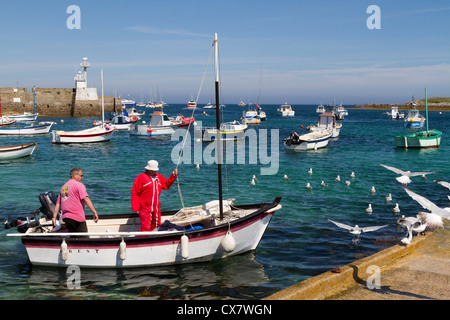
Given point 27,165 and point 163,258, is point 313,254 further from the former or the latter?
point 27,165

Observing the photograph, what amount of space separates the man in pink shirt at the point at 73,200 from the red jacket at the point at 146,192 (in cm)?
94

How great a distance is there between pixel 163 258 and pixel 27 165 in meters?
22.0

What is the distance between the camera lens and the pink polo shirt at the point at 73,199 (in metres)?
9.16

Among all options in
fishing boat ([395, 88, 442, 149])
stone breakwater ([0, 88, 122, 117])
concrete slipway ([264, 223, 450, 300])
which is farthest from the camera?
stone breakwater ([0, 88, 122, 117])

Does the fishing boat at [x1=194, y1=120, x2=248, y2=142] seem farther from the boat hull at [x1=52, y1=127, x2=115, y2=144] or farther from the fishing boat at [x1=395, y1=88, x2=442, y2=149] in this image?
the fishing boat at [x1=395, y1=88, x2=442, y2=149]

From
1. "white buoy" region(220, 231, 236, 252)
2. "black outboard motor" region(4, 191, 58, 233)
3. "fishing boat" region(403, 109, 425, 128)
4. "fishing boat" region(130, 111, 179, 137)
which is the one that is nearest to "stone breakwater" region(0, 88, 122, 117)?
"fishing boat" region(130, 111, 179, 137)

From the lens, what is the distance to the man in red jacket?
9.44 metres

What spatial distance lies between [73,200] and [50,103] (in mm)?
90354

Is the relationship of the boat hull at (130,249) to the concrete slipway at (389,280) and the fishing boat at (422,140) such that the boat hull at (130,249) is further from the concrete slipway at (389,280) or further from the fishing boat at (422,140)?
the fishing boat at (422,140)

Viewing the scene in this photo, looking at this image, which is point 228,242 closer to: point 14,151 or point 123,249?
point 123,249

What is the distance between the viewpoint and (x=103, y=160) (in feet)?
104

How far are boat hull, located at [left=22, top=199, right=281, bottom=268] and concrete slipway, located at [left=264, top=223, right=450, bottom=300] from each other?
3311 millimetres

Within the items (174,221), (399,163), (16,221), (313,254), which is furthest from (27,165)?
(399,163)

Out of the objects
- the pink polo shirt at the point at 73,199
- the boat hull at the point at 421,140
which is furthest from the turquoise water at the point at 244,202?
the pink polo shirt at the point at 73,199
